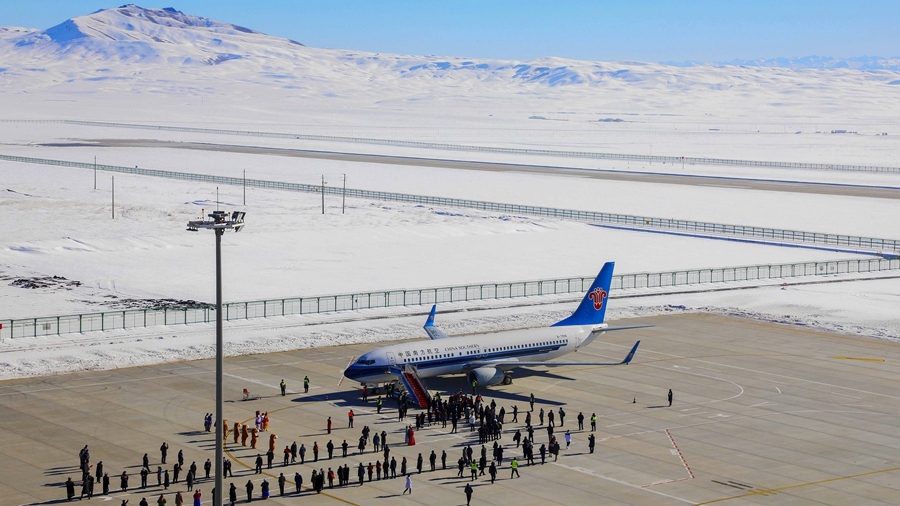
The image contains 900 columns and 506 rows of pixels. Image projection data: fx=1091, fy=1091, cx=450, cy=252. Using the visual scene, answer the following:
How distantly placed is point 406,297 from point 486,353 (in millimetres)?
31609

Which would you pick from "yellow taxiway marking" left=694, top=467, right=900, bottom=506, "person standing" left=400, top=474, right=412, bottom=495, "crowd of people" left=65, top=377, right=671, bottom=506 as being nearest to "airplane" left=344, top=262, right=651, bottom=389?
"crowd of people" left=65, top=377, right=671, bottom=506

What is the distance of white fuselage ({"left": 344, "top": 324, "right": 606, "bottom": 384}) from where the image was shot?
63.3 m

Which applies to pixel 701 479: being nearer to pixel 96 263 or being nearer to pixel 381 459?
pixel 381 459

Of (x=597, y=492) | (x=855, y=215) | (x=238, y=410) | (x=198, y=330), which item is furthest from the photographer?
(x=855, y=215)

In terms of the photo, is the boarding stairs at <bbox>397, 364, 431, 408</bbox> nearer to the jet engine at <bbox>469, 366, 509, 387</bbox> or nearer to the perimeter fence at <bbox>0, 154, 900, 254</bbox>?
the jet engine at <bbox>469, 366, 509, 387</bbox>

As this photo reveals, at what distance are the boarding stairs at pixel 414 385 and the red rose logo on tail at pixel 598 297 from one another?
574 inches

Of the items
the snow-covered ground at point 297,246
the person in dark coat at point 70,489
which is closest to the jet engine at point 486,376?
the person in dark coat at point 70,489

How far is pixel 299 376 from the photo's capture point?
227 ft

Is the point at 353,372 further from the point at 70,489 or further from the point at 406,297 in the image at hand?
the point at 406,297

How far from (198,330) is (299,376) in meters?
16.5

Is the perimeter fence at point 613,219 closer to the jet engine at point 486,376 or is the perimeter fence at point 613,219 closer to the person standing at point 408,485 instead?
the jet engine at point 486,376

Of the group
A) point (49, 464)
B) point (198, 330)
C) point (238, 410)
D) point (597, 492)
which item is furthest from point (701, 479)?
point (198, 330)

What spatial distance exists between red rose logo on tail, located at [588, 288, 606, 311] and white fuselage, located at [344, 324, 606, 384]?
1464 mm

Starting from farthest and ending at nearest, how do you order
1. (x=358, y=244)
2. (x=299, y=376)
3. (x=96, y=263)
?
(x=358, y=244)
(x=96, y=263)
(x=299, y=376)
